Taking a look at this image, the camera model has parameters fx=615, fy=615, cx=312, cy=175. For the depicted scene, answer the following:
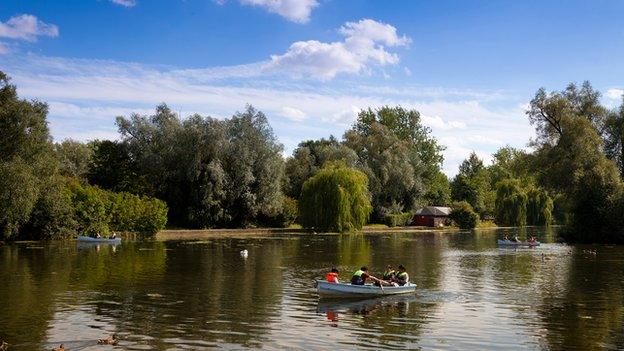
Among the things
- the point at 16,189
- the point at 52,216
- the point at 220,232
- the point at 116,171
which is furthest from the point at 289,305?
the point at 116,171

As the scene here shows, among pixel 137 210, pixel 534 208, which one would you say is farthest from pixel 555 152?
pixel 534 208

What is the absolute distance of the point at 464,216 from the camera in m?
117

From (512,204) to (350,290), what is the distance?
355 feet

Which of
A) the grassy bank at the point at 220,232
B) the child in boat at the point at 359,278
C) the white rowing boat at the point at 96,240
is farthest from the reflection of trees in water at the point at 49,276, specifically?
the grassy bank at the point at 220,232

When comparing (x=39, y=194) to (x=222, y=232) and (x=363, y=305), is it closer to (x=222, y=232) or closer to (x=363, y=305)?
(x=222, y=232)

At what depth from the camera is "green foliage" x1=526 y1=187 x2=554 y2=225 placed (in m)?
135

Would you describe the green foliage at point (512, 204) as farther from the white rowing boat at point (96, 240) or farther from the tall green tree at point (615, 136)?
the white rowing boat at point (96, 240)

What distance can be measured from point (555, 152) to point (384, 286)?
46942 millimetres

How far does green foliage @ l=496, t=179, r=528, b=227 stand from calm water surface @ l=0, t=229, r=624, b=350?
8139 cm

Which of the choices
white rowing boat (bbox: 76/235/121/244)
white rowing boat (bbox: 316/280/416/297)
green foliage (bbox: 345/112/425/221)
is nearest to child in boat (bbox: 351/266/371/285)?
white rowing boat (bbox: 316/280/416/297)

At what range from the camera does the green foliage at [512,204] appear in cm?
12988

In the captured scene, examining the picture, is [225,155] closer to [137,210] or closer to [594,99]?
[137,210]

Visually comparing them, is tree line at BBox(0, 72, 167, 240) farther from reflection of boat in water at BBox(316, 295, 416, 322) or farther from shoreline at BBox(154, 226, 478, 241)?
reflection of boat in water at BBox(316, 295, 416, 322)

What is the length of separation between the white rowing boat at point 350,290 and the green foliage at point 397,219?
3113 inches
